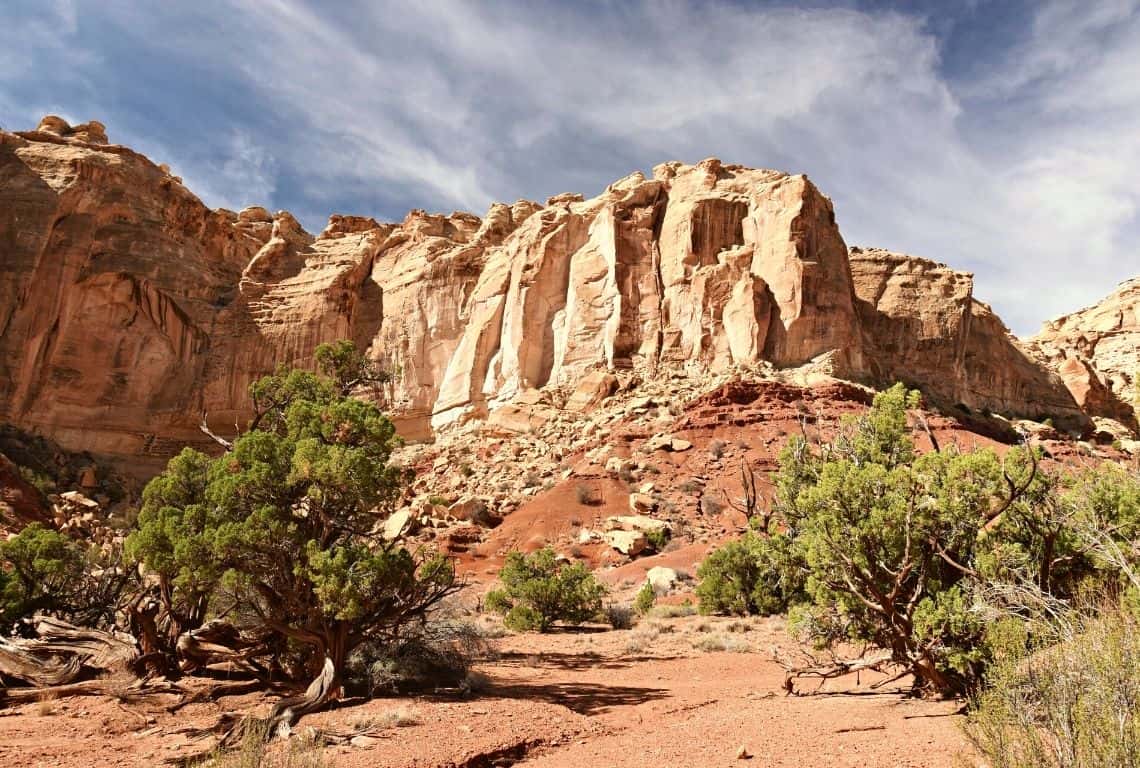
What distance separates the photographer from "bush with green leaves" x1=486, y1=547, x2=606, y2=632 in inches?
761

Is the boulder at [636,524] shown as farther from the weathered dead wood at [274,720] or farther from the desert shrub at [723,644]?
the weathered dead wood at [274,720]

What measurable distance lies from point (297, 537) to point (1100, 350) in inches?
3351

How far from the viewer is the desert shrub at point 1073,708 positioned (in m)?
4.14

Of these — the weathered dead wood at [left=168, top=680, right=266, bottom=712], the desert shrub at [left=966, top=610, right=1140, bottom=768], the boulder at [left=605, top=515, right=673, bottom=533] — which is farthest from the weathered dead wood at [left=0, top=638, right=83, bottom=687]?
the boulder at [left=605, top=515, right=673, bottom=533]

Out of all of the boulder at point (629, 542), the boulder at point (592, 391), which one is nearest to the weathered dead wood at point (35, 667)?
the boulder at point (629, 542)

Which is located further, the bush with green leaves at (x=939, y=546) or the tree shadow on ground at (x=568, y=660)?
the tree shadow on ground at (x=568, y=660)

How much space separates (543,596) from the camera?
771 inches

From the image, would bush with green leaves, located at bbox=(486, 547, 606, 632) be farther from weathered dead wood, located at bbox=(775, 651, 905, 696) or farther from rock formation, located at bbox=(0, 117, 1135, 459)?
rock formation, located at bbox=(0, 117, 1135, 459)

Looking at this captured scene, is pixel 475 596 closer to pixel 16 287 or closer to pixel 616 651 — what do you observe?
pixel 616 651

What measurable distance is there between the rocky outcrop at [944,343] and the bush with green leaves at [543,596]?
3966 cm

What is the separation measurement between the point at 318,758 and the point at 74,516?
36.1m

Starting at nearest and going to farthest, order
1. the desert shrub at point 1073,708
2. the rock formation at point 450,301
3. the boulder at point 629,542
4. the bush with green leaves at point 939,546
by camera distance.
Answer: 1. the desert shrub at point 1073,708
2. the bush with green leaves at point 939,546
3. the boulder at point 629,542
4. the rock formation at point 450,301

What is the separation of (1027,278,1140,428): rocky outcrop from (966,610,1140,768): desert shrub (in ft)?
217

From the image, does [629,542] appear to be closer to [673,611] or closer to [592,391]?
[673,611]
